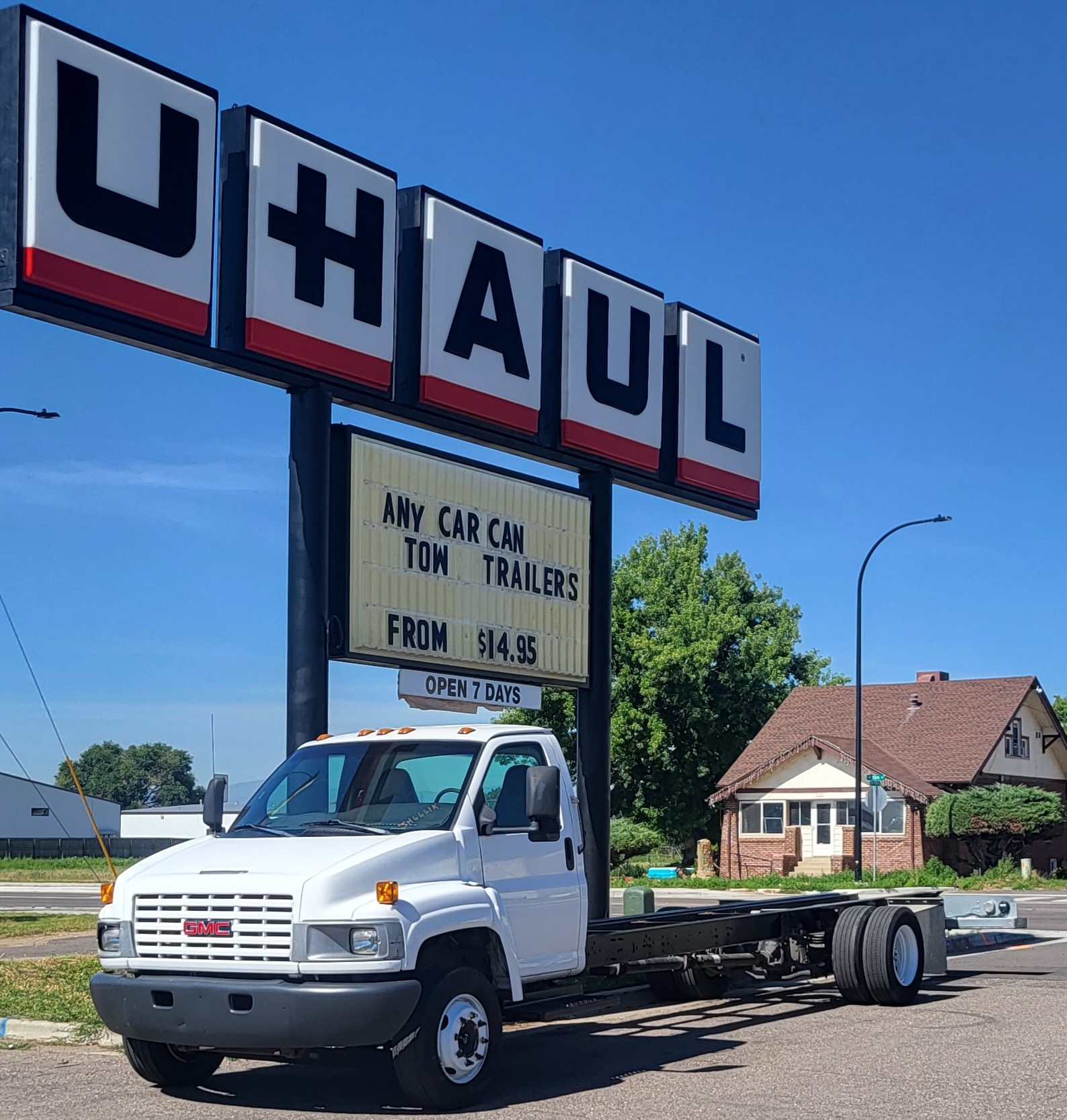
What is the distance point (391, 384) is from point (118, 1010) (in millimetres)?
7589

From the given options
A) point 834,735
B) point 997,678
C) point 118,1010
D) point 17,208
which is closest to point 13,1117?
point 118,1010

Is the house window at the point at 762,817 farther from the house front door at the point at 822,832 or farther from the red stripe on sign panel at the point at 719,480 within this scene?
the red stripe on sign panel at the point at 719,480

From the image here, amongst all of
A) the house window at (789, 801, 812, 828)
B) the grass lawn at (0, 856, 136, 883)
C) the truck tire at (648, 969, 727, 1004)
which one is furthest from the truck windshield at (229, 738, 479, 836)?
the house window at (789, 801, 812, 828)

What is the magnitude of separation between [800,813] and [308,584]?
142ft

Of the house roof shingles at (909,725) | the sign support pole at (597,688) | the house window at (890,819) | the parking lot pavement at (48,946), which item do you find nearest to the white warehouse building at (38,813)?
the house roof shingles at (909,725)

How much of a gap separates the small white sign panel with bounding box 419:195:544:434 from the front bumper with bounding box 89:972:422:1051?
7800 millimetres

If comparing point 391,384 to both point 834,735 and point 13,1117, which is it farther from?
point 834,735

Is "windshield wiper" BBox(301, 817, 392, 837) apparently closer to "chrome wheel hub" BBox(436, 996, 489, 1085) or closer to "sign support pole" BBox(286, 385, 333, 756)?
"chrome wheel hub" BBox(436, 996, 489, 1085)

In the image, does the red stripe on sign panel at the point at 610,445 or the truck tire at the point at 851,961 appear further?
the red stripe on sign panel at the point at 610,445

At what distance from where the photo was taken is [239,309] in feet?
45.5

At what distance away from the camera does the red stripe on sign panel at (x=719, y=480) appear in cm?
1928

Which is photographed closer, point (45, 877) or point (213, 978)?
point (213, 978)

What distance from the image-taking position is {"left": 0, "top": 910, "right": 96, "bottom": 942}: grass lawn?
A: 26.5 meters

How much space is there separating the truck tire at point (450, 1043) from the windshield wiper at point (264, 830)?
4.81 ft
